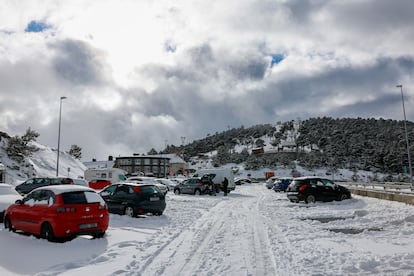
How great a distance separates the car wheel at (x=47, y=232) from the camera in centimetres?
913

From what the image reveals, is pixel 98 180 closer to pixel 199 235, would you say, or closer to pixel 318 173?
pixel 199 235

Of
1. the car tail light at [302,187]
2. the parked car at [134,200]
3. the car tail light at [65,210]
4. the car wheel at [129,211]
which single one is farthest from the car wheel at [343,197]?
the car tail light at [65,210]

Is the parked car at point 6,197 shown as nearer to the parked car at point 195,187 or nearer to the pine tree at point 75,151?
the parked car at point 195,187

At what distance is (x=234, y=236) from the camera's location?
33.5 feet

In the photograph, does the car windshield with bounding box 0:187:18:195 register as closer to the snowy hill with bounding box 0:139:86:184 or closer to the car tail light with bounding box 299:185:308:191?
the car tail light with bounding box 299:185:308:191

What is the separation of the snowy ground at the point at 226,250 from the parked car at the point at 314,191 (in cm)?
860

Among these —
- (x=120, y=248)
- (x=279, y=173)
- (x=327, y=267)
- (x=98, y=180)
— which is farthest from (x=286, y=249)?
(x=279, y=173)

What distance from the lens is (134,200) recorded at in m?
14.7

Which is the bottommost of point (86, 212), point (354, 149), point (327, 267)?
point (327, 267)

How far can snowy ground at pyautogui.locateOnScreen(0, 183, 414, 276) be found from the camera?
664cm

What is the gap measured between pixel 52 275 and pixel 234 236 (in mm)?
5185

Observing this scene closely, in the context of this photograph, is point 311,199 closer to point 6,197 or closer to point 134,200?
point 134,200

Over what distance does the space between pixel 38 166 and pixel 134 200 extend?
49396 mm

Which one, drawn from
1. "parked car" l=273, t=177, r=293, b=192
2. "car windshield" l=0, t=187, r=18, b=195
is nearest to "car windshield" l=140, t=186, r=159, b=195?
"car windshield" l=0, t=187, r=18, b=195
